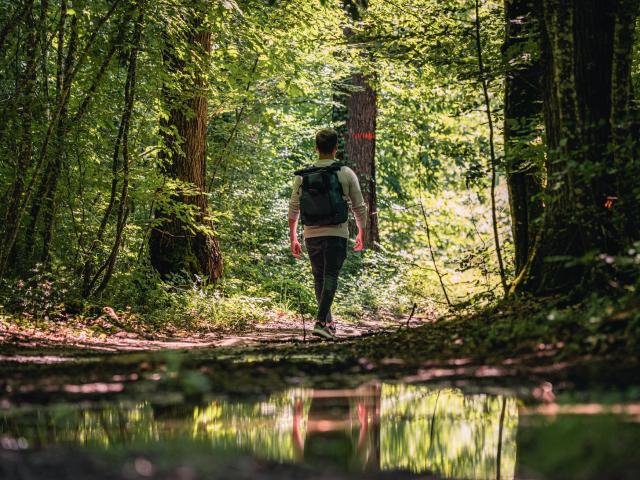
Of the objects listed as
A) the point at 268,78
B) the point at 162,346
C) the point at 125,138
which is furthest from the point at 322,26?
the point at 162,346

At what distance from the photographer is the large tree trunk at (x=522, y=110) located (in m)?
9.58

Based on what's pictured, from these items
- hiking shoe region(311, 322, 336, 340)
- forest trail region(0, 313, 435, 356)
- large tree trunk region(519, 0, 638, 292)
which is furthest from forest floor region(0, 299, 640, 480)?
hiking shoe region(311, 322, 336, 340)

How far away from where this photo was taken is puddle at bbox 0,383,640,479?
3.12 m

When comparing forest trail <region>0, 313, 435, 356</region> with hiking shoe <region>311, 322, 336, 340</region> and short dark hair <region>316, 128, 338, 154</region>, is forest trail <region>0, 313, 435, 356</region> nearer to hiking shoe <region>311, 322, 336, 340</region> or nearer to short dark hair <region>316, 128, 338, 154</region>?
hiking shoe <region>311, 322, 336, 340</region>

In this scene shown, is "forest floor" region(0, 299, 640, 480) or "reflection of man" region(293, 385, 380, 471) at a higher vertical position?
"forest floor" region(0, 299, 640, 480)

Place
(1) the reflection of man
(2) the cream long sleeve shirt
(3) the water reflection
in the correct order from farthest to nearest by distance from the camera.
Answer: (2) the cream long sleeve shirt, (3) the water reflection, (1) the reflection of man

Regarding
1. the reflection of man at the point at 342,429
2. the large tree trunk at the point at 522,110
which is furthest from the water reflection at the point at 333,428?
the large tree trunk at the point at 522,110

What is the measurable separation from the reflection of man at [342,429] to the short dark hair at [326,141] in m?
5.56

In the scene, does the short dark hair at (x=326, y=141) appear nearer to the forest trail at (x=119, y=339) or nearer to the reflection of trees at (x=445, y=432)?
the forest trail at (x=119, y=339)

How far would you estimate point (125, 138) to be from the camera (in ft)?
40.9

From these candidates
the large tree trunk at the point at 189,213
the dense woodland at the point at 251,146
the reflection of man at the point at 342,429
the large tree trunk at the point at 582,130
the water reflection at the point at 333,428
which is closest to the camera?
the reflection of man at the point at 342,429

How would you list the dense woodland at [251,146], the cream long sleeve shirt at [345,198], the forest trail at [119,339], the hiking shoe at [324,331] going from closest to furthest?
the dense woodland at [251,146] < the forest trail at [119,339] < the hiking shoe at [324,331] < the cream long sleeve shirt at [345,198]

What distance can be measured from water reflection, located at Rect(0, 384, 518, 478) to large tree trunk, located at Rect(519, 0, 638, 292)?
2.88 meters

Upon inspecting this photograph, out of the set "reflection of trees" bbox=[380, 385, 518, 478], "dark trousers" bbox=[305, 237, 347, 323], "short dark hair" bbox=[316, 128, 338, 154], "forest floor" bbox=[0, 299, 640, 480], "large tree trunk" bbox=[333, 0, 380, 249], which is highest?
"large tree trunk" bbox=[333, 0, 380, 249]
